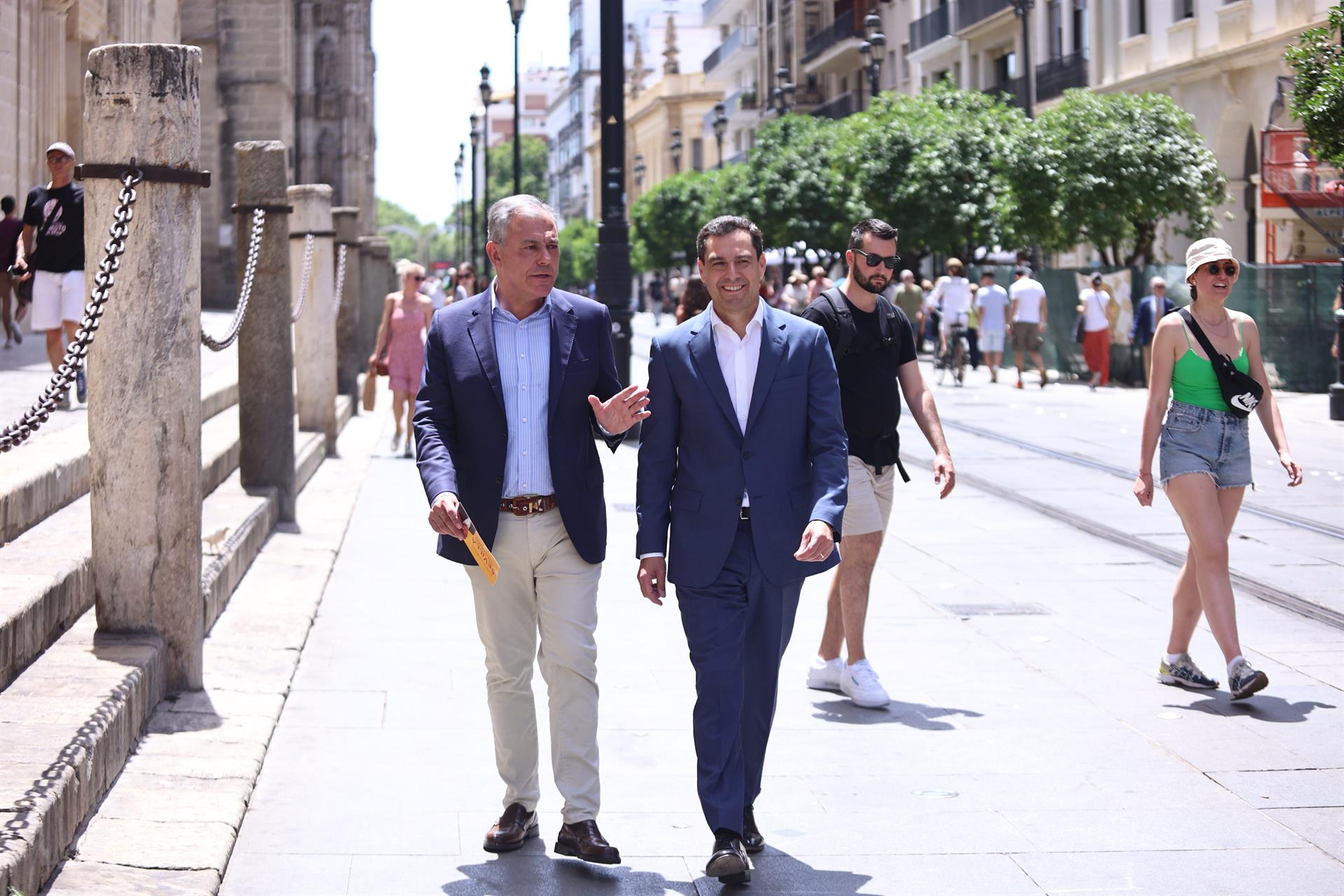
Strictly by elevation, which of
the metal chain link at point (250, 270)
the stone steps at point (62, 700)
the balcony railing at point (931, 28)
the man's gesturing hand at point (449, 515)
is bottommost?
the stone steps at point (62, 700)

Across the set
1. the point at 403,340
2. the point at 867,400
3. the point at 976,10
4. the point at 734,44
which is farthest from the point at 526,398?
the point at 734,44

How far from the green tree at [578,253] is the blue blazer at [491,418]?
290 ft

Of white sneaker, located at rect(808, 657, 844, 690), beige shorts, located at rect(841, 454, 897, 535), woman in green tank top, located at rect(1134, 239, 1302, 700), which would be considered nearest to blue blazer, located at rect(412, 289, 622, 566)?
beige shorts, located at rect(841, 454, 897, 535)

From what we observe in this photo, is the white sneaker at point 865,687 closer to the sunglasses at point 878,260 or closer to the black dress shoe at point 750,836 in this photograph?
the sunglasses at point 878,260

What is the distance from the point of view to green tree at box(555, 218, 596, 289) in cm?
9925

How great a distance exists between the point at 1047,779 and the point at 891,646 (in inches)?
89.9

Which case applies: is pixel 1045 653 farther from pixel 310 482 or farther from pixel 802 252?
pixel 802 252

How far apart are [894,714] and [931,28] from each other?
159ft

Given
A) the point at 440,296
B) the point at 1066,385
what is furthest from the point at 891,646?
the point at 440,296

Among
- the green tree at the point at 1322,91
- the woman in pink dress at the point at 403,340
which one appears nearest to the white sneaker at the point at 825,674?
the woman in pink dress at the point at 403,340

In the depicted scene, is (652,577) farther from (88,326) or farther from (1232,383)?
(1232,383)

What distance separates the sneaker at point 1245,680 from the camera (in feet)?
22.1

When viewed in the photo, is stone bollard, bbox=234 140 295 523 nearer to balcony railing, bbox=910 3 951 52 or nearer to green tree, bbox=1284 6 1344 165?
green tree, bbox=1284 6 1344 165

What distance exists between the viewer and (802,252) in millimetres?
49344
